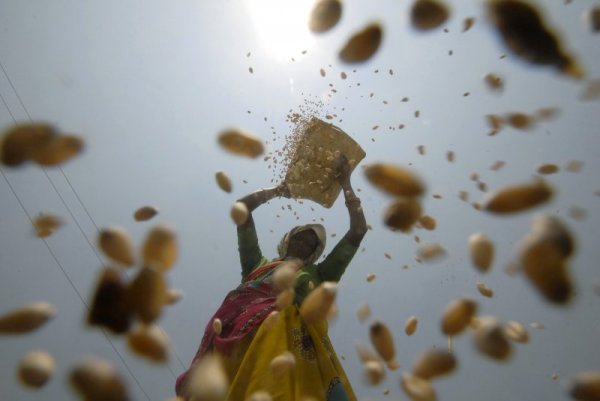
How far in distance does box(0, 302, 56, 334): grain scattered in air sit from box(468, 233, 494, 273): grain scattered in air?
138 centimetres

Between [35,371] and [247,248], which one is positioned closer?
[35,371]

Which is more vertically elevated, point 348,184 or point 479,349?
point 348,184

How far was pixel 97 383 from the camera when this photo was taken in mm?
914

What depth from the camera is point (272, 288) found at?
1483 mm

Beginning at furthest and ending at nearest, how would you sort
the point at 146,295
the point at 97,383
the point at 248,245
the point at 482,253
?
the point at 248,245
the point at 482,253
the point at 146,295
the point at 97,383

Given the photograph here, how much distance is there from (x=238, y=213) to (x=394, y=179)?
2.18 feet

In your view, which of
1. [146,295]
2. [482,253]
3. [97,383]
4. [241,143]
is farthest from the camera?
[241,143]

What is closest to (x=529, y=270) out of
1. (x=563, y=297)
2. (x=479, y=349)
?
(x=563, y=297)

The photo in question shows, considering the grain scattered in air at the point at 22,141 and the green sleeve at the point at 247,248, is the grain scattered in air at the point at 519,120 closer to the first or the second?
the green sleeve at the point at 247,248

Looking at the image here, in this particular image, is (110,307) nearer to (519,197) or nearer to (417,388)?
(417,388)

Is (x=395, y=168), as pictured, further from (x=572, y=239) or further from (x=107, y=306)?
(x=107, y=306)

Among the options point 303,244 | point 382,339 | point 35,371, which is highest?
point 35,371

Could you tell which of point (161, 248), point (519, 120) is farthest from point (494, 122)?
point (161, 248)

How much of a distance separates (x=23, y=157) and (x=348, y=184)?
49.4 inches
